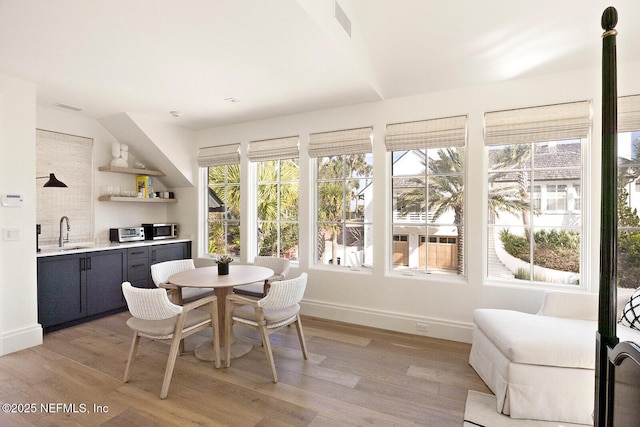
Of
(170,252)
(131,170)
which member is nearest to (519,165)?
(170,252)

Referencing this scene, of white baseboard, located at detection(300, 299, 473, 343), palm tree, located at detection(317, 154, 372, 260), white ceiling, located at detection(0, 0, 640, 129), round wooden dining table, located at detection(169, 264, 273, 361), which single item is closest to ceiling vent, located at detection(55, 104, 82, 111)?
white ceiling, located at detection(0, 0, 640, 129)

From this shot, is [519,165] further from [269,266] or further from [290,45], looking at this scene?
[269,266]

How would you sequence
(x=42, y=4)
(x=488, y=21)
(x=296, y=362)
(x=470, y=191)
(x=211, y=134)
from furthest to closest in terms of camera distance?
(x=211, y=134)
(x=470, y=191)
(x=296, y=362)
(x=488, y=21)
(x=42, y=4)

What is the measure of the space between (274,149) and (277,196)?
63 cm

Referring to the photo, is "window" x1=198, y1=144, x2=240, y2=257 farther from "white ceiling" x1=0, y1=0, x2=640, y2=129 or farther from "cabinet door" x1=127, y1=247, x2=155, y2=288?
"white ceiling" x1=0, y1=0, x2=640, y2=129

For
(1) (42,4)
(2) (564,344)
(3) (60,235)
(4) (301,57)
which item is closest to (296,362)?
(2) (564,344)

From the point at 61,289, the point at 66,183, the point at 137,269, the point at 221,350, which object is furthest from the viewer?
the point at 137,269

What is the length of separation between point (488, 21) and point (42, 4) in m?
2.95

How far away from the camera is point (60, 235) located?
374 centimetres

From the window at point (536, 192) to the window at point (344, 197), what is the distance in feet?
4.13

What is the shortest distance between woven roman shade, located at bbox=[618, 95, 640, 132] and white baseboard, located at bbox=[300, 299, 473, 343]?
6.95ft

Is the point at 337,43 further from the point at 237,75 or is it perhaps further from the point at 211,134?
the point at 211,134

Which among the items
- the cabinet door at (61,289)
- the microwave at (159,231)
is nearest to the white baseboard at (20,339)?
the cabinet door at (61,289)

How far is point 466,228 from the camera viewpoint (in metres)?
3.11
